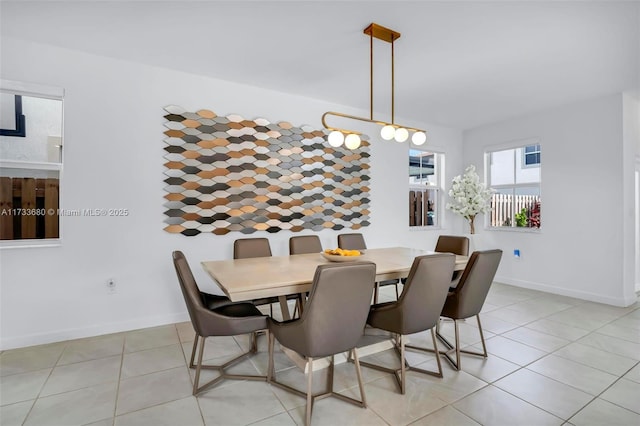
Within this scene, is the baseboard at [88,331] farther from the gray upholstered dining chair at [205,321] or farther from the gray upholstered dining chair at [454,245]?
the gray upholstered dining chair at [454,245]

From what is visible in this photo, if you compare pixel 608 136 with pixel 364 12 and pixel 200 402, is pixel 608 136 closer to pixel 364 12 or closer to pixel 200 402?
pixel 364 12

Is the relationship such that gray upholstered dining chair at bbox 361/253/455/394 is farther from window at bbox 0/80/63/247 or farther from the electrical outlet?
window at bbox 0/80/63/247

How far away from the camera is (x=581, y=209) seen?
14.2 feet

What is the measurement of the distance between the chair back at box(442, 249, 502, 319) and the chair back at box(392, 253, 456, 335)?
28 centimetres

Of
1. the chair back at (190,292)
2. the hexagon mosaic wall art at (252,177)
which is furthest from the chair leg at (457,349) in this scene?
the hexagon mosaic wall art at (252,177)

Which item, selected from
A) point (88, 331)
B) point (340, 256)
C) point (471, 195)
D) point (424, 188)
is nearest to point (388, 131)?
point (340, 256)

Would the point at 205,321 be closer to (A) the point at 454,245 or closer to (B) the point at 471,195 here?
(A) the point at 454,245

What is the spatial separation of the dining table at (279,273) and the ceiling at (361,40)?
1.90 metres

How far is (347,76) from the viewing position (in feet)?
11.6

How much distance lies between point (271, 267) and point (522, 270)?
4.31 m

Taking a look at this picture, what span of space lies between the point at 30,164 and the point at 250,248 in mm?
2068

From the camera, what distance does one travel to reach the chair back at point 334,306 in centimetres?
172

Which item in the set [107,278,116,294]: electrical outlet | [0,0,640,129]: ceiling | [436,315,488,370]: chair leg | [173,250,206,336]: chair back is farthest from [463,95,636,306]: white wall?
[107,278,116,294]: electrical outlet

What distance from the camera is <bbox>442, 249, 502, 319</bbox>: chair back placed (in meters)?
2.39
